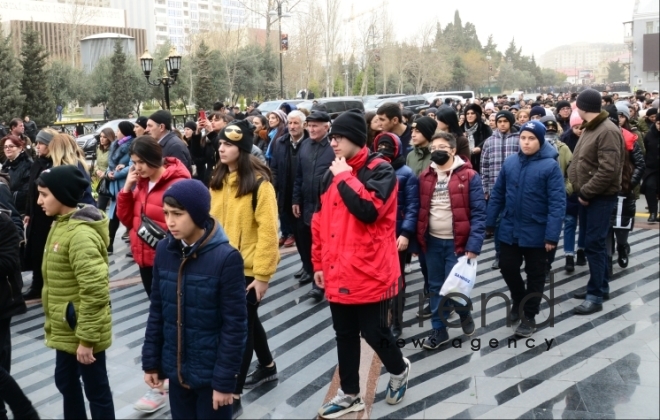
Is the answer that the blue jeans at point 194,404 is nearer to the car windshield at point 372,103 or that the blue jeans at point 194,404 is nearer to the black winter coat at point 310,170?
the black winter coat at point 310,170

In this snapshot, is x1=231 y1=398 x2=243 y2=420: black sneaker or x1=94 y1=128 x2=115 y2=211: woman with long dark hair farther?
x1=94 y1=128 x2=115 y2=211: woman with long dark hair

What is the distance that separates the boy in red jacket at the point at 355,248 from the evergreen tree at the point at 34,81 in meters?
30.9

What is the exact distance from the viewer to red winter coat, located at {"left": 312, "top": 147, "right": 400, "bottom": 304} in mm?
3889

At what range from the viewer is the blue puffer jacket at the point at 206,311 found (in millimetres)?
3211

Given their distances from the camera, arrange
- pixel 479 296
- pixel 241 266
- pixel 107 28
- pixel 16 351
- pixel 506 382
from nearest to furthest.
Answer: pixel 241 266 < pixel 506 382 < pixel 16 351 < pixel 479 296 < pixel 107 28

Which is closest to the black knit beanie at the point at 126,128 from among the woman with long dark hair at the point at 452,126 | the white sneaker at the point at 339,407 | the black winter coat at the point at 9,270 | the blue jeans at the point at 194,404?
the woman with long dark hair at the point at 452,126

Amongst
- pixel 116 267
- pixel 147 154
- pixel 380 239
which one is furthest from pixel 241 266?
pixel 116 267

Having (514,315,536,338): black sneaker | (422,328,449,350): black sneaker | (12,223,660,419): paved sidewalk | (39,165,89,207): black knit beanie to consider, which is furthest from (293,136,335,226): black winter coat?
(39,165,89,207): black knit beanie

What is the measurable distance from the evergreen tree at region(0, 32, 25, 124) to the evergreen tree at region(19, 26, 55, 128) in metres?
0.60

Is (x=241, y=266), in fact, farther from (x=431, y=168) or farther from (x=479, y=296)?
(x=479, y=296)

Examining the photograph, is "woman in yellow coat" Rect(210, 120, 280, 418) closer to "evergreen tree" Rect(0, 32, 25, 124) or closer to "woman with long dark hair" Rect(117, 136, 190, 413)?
"woman with long dark hair" Rect(117, 136, 190, 413)

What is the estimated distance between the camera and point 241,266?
330 cm

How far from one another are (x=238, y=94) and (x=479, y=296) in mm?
42980

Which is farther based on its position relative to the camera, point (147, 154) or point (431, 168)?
point (431, 168)
